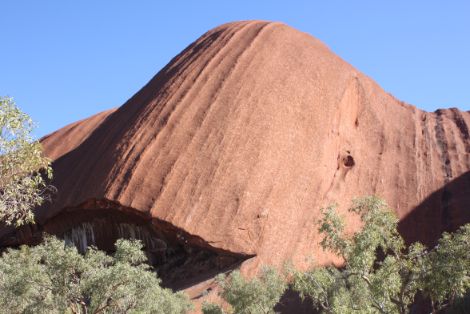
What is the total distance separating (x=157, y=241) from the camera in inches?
874

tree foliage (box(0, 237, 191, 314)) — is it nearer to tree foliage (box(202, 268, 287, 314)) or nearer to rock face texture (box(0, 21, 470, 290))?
tree foliage (box(202, 268, 287, 314))

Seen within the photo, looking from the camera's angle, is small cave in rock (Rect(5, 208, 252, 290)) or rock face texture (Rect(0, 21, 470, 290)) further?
rock face texture (Rect(0, 21, 470, 290))

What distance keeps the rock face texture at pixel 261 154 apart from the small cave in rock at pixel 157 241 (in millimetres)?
226

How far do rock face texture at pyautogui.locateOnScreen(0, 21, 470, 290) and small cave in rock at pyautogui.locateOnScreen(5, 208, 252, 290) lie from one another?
8.9 inches

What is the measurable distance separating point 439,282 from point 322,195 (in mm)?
13386

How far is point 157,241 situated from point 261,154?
505cm

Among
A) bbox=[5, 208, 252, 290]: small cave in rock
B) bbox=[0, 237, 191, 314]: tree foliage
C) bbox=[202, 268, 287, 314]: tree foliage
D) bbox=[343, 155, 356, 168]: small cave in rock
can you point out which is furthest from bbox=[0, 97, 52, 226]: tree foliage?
bbox=[343, 155, 356, 168]: small cave in rock

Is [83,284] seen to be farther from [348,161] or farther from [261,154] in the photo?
[348,161]

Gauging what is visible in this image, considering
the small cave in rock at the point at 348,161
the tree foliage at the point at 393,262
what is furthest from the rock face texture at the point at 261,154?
the tree foliage at the point at 393,262

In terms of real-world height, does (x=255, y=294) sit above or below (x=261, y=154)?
below

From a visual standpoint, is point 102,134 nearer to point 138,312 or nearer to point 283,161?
point 283,161

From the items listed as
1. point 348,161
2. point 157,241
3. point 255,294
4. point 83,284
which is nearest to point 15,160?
point 83,284

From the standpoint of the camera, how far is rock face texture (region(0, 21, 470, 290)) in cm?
2173

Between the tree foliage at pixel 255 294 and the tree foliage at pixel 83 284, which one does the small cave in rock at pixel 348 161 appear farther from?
the tree foliage at pixel 83 284
